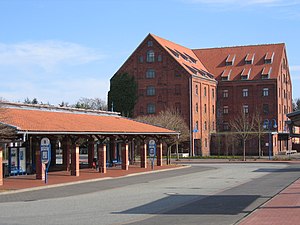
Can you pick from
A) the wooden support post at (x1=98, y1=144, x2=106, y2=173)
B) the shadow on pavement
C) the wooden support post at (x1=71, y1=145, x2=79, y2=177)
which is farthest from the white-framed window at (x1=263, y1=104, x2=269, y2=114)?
the shadow on pavement

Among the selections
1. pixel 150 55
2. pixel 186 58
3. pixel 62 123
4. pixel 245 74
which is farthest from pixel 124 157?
pixel 245 74

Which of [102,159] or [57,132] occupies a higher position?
[57,132]

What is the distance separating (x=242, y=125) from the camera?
8206 cm

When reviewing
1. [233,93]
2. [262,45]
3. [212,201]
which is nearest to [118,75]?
[233,93]

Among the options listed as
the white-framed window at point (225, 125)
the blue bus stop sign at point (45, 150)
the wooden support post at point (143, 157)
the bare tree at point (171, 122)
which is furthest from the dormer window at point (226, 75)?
the blue bus stop sign at point (45, 150)

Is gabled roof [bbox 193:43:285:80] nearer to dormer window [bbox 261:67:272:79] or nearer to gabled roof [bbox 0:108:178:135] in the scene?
dormer window [bbox 261:67:272:79]

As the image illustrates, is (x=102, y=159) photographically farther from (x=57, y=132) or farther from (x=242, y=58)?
(x=242, y=58)

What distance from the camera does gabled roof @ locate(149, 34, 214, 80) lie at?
81250 mm

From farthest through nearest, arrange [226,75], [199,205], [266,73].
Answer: [226,75]
[266,73]
[199,205]

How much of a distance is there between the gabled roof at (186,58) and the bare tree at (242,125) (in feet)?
25.0

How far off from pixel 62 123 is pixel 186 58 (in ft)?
167

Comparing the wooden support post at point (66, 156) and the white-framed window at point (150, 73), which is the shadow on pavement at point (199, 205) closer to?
the wooden support post at point (66, 156)

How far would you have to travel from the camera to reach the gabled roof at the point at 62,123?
3272 centimetres

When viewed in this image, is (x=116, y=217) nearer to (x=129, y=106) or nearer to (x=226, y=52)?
(x=129, y=106)
